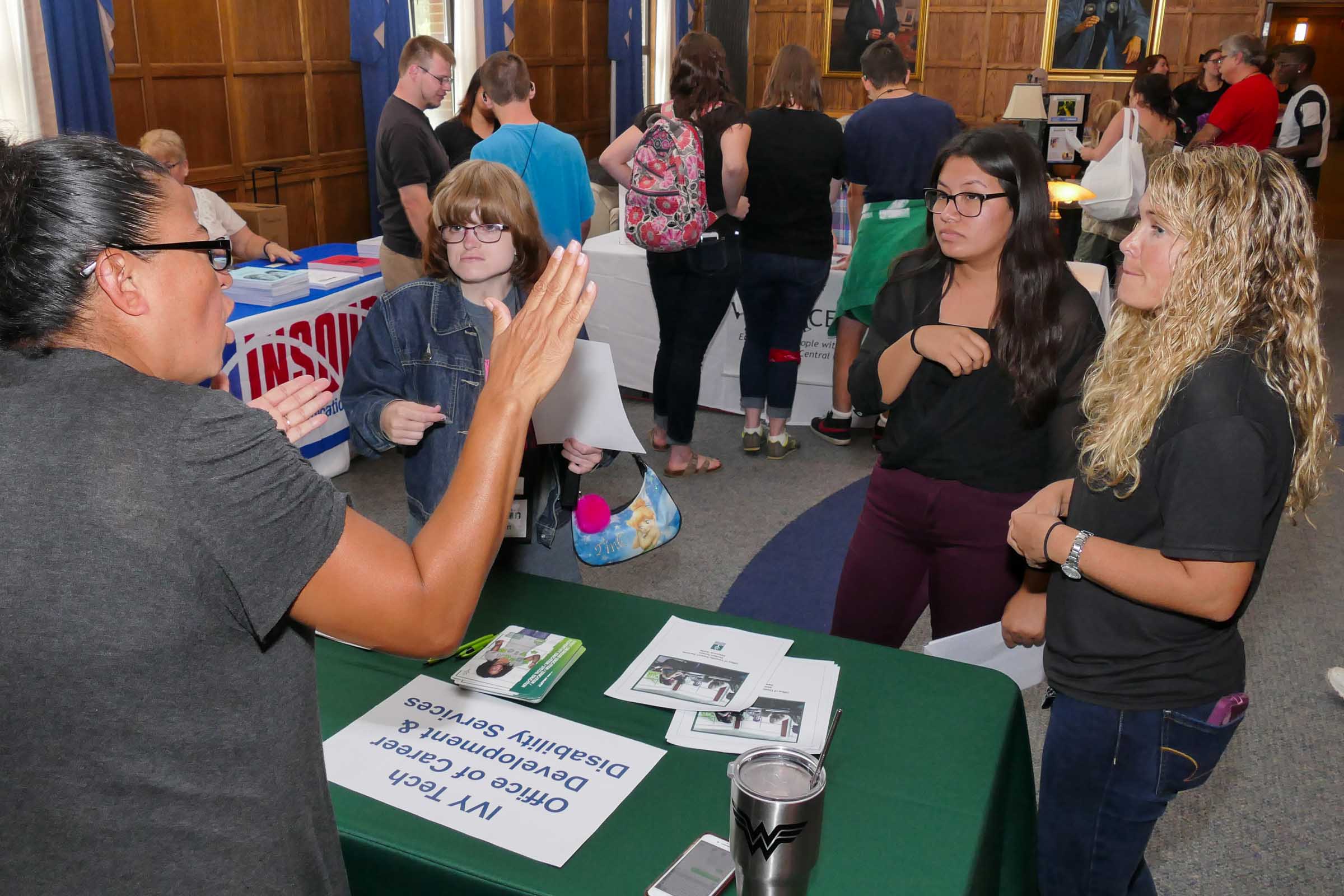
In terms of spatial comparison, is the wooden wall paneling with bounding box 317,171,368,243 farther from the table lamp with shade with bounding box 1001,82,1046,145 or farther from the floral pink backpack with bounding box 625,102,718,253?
the table lamp with shade with bounding box 1001,82,1046,145

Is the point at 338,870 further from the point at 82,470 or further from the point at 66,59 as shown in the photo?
the point at 66,59

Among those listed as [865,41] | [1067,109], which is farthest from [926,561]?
[865,41]

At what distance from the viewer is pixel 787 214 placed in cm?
384

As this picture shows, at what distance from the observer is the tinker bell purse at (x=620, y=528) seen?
193 centimetres

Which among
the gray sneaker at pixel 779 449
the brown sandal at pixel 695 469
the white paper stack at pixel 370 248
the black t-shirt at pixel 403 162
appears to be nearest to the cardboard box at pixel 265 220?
the white paper stack at pixel 370 248

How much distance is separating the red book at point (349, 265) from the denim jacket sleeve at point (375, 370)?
2.05 metres

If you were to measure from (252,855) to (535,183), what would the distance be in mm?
3081

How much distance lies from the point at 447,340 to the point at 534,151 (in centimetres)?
194

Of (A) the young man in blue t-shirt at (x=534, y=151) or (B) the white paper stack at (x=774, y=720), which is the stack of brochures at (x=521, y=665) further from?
(A) the young man in blue t-shirt at (x=534, y=151)

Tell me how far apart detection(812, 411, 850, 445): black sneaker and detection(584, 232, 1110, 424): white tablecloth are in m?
0.12

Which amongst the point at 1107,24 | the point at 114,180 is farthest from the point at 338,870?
the point at 1107,24

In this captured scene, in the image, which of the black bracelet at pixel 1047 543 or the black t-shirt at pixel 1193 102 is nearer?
the black bracelet at pixel 1047 543

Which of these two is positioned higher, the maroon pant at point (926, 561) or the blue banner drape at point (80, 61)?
the blue banner drape at point (80, 61)

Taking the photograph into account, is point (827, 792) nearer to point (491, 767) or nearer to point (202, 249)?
point (491, 767)
